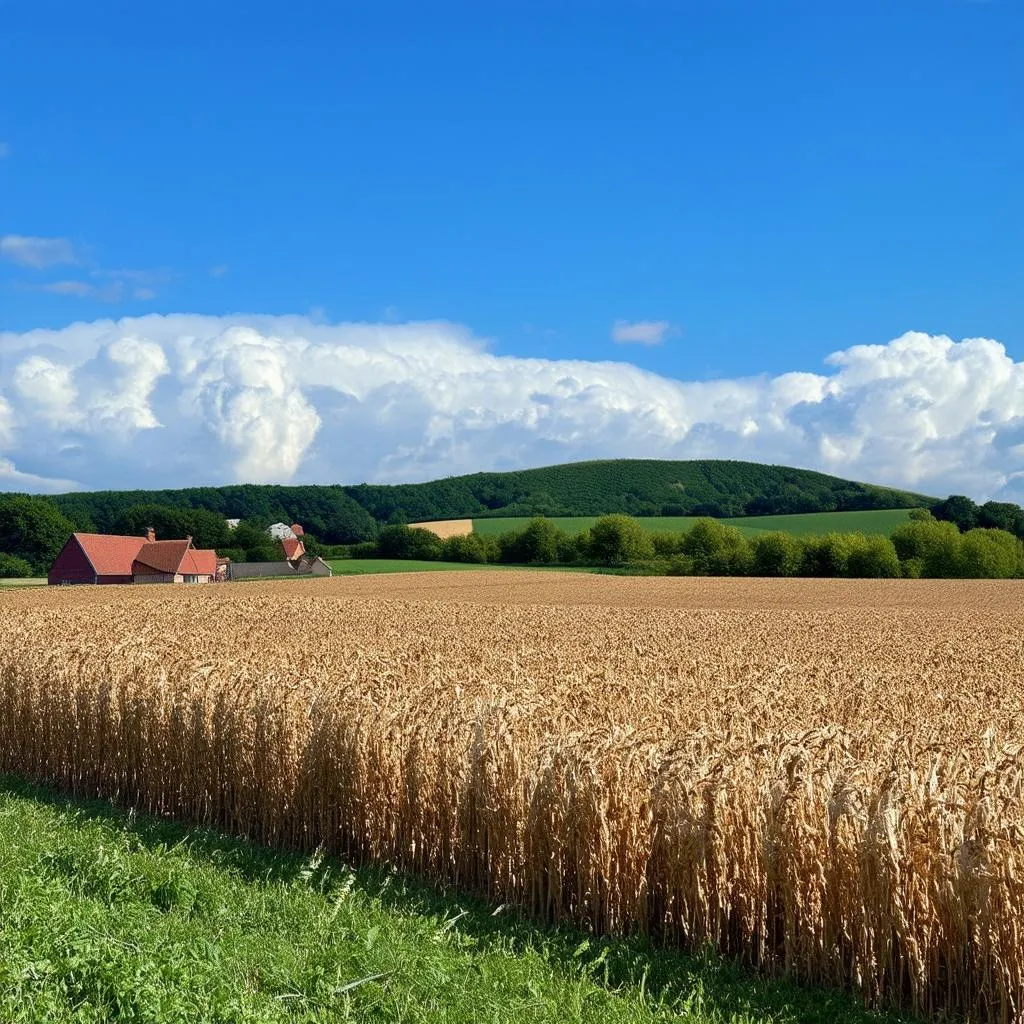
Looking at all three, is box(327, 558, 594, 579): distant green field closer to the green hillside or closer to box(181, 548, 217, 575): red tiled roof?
box(181, 548, 217, 575): red tiled roof

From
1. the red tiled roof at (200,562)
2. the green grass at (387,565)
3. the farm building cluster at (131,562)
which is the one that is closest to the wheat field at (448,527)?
the green grass at (387,565)

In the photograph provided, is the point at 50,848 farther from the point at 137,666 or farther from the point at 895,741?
the point at 895,741

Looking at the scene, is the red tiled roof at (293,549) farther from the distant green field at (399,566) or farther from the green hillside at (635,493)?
the green hillside at (635,493)

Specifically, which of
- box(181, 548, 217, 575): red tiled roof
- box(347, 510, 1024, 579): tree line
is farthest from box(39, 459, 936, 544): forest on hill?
box(181, 548, 217, 575): red tiled roof

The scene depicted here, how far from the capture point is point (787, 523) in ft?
359

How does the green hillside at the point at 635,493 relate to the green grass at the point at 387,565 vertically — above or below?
above

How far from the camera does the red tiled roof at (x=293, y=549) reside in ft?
320

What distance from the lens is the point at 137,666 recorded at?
13609mm

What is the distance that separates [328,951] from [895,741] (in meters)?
4.95

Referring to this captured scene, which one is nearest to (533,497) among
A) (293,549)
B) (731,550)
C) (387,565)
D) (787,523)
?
(787,523)

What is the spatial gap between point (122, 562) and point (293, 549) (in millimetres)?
23426

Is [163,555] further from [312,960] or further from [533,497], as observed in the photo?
[312,960]

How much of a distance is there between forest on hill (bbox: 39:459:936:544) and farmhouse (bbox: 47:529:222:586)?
27.5 meters

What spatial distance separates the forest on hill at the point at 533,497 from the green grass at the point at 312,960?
338 feet
